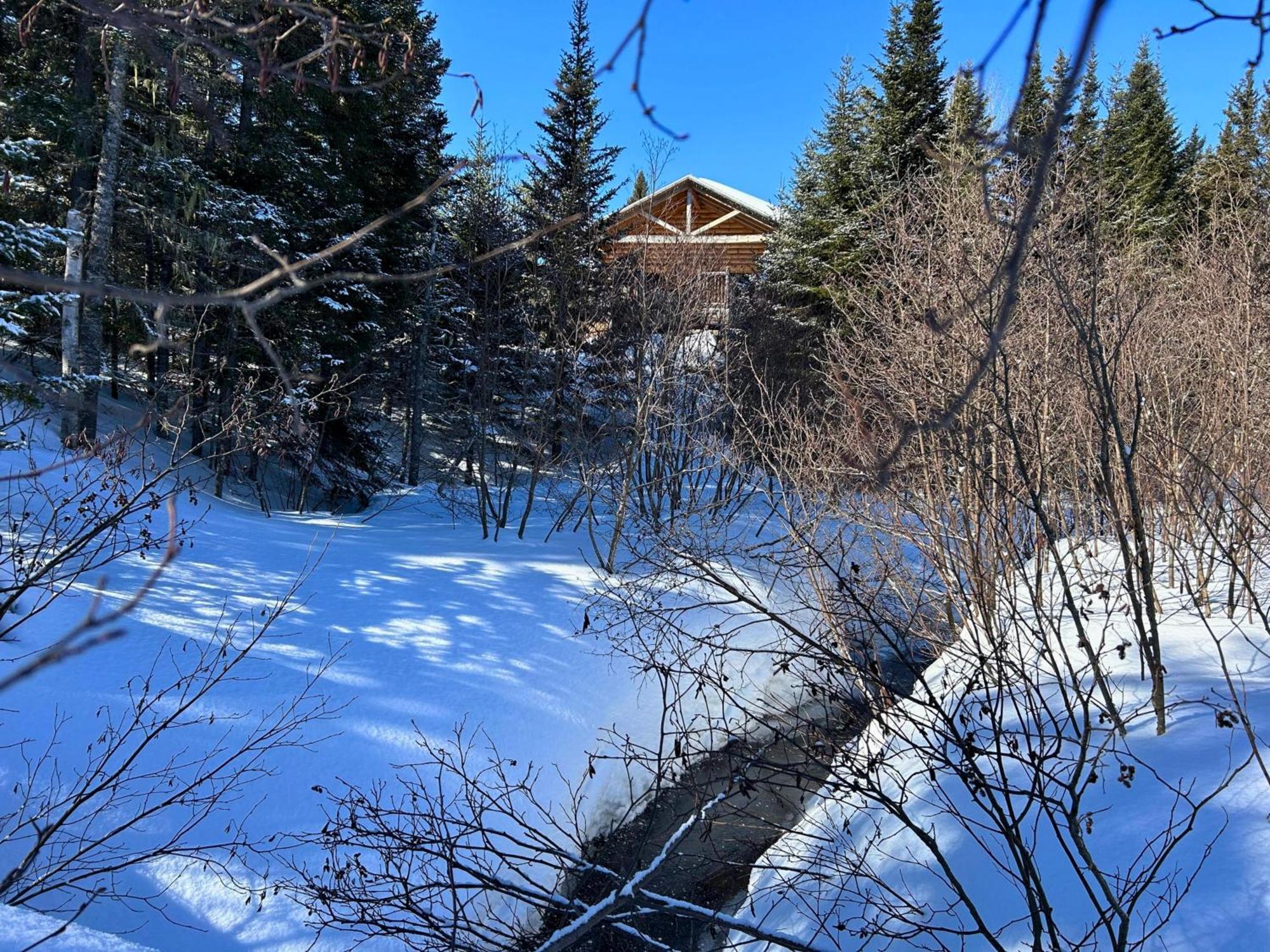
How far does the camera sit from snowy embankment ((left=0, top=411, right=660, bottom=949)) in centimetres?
504

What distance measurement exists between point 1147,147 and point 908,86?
11613 millimetres

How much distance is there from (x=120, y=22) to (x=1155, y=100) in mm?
32044

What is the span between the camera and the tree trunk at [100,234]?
10.3 m

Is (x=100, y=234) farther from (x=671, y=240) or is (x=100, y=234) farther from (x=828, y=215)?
(x=828, y=215)

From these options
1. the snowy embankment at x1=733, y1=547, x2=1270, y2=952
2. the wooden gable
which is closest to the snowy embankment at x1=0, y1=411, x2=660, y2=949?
the snowy embankment at x1=733, y1=547, x2=1270, y2=952

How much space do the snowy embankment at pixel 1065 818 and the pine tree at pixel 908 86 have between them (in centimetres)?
1415

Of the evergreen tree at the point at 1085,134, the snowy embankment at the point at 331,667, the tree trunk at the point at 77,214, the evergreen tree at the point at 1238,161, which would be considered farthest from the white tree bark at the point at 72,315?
the evergreen tree at the point at 1238,161

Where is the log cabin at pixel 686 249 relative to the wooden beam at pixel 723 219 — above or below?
below

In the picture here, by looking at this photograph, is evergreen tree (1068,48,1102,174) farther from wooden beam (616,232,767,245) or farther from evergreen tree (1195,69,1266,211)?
wooden beam (616,232,767,245)

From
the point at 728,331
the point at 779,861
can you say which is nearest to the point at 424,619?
the point at 779,861

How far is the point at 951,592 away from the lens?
485 cm

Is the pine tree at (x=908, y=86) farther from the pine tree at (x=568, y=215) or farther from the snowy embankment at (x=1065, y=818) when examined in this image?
the snowy embankment at (x=1065, y=818)

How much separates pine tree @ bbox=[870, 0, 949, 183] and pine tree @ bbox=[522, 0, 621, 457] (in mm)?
6185

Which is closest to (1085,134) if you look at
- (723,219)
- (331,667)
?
(331,667)
